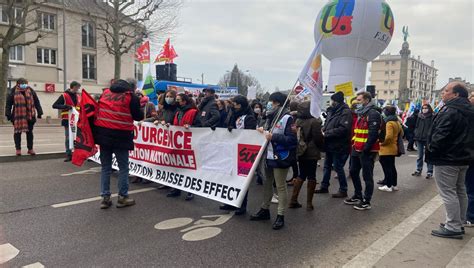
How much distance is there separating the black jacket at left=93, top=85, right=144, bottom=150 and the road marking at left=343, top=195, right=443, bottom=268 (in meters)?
3.49

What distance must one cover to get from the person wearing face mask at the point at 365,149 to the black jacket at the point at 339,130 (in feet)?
0.73

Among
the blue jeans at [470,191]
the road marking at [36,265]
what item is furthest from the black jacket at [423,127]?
the road marking at [36,265]

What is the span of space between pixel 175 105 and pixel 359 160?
11.2 ft

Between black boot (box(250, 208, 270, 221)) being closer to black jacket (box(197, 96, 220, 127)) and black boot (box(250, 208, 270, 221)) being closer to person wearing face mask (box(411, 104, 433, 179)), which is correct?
black jacket (box(197, 96, 220, 127))

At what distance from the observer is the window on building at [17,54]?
3017 centimetres

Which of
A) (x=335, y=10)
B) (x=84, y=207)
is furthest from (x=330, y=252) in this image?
(x=335, y=10)

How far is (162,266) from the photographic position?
135 inches

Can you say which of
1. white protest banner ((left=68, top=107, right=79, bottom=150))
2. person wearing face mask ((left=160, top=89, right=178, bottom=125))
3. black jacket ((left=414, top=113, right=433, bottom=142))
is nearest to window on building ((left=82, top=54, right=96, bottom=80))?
white protest banner ((left=68, top=107, right=79, bottom=150))

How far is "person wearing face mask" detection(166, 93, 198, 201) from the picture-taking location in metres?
5.98

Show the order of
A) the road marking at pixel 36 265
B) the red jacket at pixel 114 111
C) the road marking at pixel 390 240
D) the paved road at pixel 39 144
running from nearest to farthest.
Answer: the road marking at pixel 36 265, the road marking at pixel 390 240, the red jacket at pixel 114 111, the paved road at pixel 39 144

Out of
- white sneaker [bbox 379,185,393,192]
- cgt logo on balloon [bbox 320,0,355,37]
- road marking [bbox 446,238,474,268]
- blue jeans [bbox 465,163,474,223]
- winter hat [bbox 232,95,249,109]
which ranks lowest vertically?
white sneaker [bbox 379,185,393,192]

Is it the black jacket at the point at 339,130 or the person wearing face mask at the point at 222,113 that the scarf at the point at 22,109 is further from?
the black jacket at the point at 339,130

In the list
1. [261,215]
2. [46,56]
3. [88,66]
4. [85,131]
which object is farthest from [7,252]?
[88,66]

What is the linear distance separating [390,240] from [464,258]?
2.52ft
